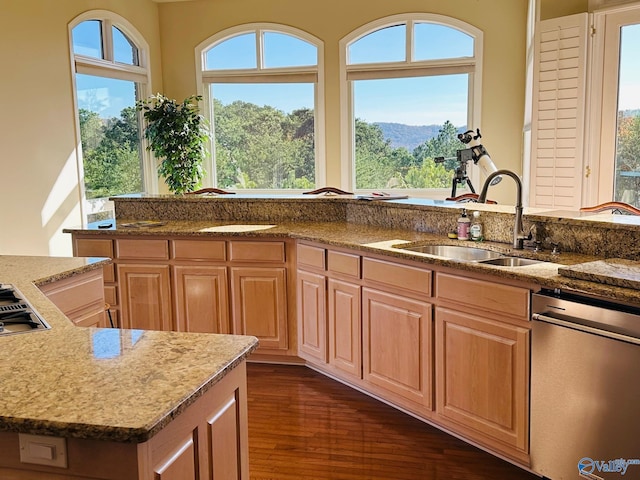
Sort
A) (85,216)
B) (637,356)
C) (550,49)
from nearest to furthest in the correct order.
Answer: (637,356)
(550,49)
(85,216)

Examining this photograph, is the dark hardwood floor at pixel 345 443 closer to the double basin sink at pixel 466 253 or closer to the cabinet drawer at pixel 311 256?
the cabinet drawer at pixel 311 256

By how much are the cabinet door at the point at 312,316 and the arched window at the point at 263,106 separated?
456 cm

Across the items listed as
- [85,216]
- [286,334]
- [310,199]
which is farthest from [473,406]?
[85,216]

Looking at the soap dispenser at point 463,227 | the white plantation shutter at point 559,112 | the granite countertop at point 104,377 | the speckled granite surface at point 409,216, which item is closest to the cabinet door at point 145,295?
the speckled granite surface at point 409,216

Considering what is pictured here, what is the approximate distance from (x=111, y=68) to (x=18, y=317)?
19.5ft

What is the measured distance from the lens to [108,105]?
7359mm

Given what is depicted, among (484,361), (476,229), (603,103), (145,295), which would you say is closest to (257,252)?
(145,295)

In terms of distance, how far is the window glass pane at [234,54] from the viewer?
8.27m

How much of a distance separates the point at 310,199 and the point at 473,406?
2.12 m

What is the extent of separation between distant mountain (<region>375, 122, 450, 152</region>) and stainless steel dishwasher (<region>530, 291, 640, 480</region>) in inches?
225

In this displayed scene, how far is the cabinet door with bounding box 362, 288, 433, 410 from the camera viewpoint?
305cm

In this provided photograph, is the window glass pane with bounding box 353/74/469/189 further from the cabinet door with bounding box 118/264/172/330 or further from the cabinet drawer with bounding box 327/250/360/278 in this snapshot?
the cabinet drawer with bounding box 327/250/360/278

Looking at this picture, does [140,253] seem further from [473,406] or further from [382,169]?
[382,169]

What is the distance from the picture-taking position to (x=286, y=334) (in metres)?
4.05
